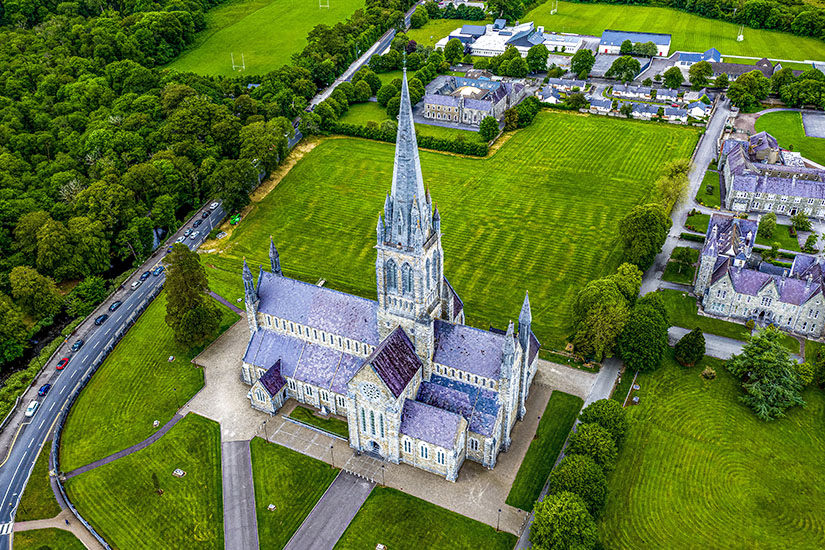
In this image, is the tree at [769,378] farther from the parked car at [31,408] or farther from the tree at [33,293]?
the tree at [33,293]

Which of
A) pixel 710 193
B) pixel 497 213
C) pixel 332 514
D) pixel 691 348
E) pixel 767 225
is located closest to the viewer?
pixel 332 514

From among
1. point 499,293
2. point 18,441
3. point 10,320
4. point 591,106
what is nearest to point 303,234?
point 499,293

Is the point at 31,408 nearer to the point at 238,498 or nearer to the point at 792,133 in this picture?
the point at 238,498

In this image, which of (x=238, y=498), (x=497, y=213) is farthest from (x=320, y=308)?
(x=497, y=213)

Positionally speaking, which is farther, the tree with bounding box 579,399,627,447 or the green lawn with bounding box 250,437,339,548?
the tree with bounding box 579,399,627,447

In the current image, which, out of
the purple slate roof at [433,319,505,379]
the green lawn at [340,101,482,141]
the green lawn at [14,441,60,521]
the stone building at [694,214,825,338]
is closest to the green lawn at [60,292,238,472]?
the green lawn at [14,441,60,521]

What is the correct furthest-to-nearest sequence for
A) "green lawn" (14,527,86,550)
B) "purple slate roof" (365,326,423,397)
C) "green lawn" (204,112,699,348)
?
"green lawn" (204,112,699,348) < "purple slate roof" (365,326,423,397) < "green lawn" (14,527,86,550)

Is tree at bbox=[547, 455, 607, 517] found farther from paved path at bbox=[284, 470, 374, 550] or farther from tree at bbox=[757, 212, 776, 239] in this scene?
tree at bbox=[757, 212, 776, 239]
